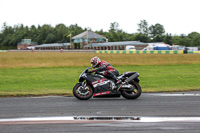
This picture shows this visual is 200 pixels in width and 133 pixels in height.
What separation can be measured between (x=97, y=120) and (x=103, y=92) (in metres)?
3.24

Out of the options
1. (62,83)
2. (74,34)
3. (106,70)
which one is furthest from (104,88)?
(74,34)

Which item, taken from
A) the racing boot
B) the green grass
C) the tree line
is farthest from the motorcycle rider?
the tree line

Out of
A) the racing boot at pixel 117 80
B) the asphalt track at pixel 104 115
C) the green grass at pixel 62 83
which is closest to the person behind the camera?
the asphalt track at pixel 104 115

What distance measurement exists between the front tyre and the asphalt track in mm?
386

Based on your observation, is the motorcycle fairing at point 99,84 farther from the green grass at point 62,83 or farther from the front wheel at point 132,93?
the green grass at point 62,83

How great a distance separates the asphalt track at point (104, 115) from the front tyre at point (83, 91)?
39cm

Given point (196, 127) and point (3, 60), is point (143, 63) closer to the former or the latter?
point (3, 60)

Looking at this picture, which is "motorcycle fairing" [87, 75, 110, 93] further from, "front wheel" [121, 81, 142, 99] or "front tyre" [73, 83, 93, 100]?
"front wheel" [121, 81, 142, 99]

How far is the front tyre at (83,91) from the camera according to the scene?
32.0 ft

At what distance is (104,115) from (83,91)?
112 inches

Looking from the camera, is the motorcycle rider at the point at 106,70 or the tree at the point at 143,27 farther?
the tree at the point at 143,27

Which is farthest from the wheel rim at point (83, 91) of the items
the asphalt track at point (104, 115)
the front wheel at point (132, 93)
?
the front wheel at point (132, 93)

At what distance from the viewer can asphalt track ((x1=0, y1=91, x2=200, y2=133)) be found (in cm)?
586

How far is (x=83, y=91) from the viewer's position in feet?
32.2
